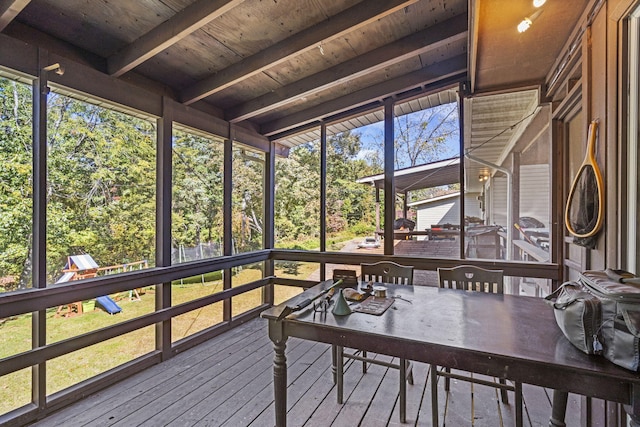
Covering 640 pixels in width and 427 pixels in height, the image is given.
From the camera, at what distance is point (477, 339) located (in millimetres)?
1423

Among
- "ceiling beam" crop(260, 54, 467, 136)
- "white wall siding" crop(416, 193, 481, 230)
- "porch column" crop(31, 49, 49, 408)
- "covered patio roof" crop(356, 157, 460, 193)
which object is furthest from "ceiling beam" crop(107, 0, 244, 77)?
"white wall siding" crop(416, 193, 481, 230)

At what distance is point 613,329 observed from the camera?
44.1 inches

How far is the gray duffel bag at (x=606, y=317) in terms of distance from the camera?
106cm

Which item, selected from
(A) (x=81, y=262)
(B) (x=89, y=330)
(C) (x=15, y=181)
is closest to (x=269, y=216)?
(A) (x=81, y=262)

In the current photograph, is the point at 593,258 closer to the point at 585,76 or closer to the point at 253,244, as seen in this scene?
the point at 585,76

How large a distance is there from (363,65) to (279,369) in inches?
107

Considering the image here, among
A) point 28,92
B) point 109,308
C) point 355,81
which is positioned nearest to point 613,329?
point 355,81

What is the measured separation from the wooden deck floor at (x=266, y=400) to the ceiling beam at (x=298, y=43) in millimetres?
2747

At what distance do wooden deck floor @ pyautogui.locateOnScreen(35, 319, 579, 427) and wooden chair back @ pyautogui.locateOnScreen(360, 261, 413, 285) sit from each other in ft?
2.69

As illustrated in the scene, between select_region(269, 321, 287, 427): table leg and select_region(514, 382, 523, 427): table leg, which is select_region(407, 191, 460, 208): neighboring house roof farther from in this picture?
select_region(269, 321, 287, 427): table leg

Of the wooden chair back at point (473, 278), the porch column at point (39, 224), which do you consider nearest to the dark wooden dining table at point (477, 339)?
the wooden chair back at point (473, 278)

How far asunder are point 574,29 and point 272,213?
12.3ft

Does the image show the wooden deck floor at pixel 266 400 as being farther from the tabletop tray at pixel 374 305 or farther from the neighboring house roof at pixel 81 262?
the neighboring house roof at pixel 81 262

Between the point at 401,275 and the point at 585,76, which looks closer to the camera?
the point at 585,76
